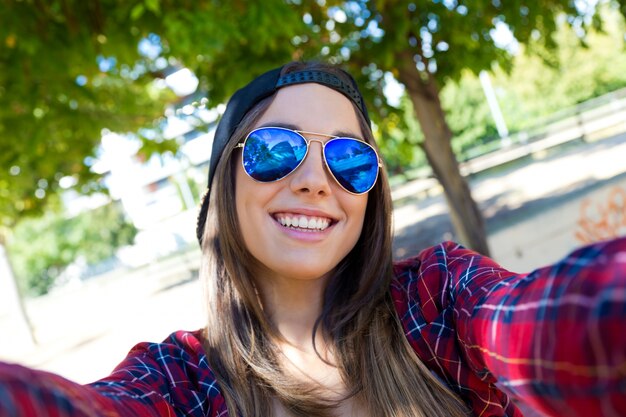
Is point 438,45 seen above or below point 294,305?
above

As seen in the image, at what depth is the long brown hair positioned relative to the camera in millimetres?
1488

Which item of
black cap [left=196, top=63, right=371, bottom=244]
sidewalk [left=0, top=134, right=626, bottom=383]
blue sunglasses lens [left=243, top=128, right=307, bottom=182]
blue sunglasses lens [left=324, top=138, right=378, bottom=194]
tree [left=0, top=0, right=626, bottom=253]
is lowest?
sidewalk [left=0, top=134, right=626, bottom=383]

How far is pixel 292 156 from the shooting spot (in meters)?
1.62

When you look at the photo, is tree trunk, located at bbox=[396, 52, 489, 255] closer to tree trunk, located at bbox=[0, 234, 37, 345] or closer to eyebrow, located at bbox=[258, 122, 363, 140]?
eyebrow, located at bbox=[258, 122, 363, 140]

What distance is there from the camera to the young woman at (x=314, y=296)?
1.42 metres

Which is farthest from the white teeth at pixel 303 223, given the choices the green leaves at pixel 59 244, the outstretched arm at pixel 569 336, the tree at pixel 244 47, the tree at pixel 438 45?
the green leaves at pixel 59 244

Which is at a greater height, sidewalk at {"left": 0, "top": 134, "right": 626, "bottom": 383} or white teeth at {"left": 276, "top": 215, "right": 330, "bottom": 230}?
white teeth at {"left": 276, "top": 215, "right": 330, "bottom": 230}

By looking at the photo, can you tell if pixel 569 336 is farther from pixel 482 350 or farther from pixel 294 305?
pixel 294 305

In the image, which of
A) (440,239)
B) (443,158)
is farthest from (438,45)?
(440,239)

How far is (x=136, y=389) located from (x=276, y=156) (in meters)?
0.68

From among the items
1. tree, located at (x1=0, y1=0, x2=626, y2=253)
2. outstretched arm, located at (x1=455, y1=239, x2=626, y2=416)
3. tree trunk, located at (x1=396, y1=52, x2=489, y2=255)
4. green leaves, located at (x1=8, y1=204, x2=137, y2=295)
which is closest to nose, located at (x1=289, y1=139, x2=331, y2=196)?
outstretched arm, located at (x1=455, y1=239, x2=626, y2=416)

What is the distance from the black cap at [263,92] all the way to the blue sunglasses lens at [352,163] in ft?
0.64

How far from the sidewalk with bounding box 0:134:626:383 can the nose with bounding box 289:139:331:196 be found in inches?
125

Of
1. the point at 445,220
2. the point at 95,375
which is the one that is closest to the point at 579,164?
the point at 445,220
